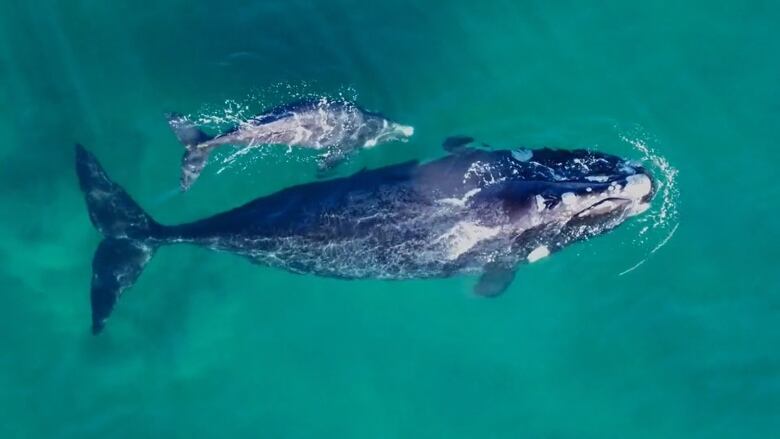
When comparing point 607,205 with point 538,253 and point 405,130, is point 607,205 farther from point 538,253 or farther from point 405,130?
point 405,130

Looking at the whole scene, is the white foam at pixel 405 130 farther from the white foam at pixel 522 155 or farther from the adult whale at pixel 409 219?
the white foam at pixel 522 155

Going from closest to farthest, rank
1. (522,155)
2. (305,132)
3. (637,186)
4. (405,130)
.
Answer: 1. (637,186)
2. (522,155)
3. (305,132)
4. (405,130)

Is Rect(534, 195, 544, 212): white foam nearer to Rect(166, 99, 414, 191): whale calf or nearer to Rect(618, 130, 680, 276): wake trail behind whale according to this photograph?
Rect(618, 130, 680, 276): wake trail behind whale

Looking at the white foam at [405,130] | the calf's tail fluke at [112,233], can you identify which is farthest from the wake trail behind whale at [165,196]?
the white foam at [405,130]

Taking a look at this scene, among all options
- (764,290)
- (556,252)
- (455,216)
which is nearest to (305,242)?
(455,216)

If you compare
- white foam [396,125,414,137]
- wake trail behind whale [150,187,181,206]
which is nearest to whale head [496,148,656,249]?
white foam [396,125,414,137]

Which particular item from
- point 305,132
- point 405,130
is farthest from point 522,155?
point 305,132
